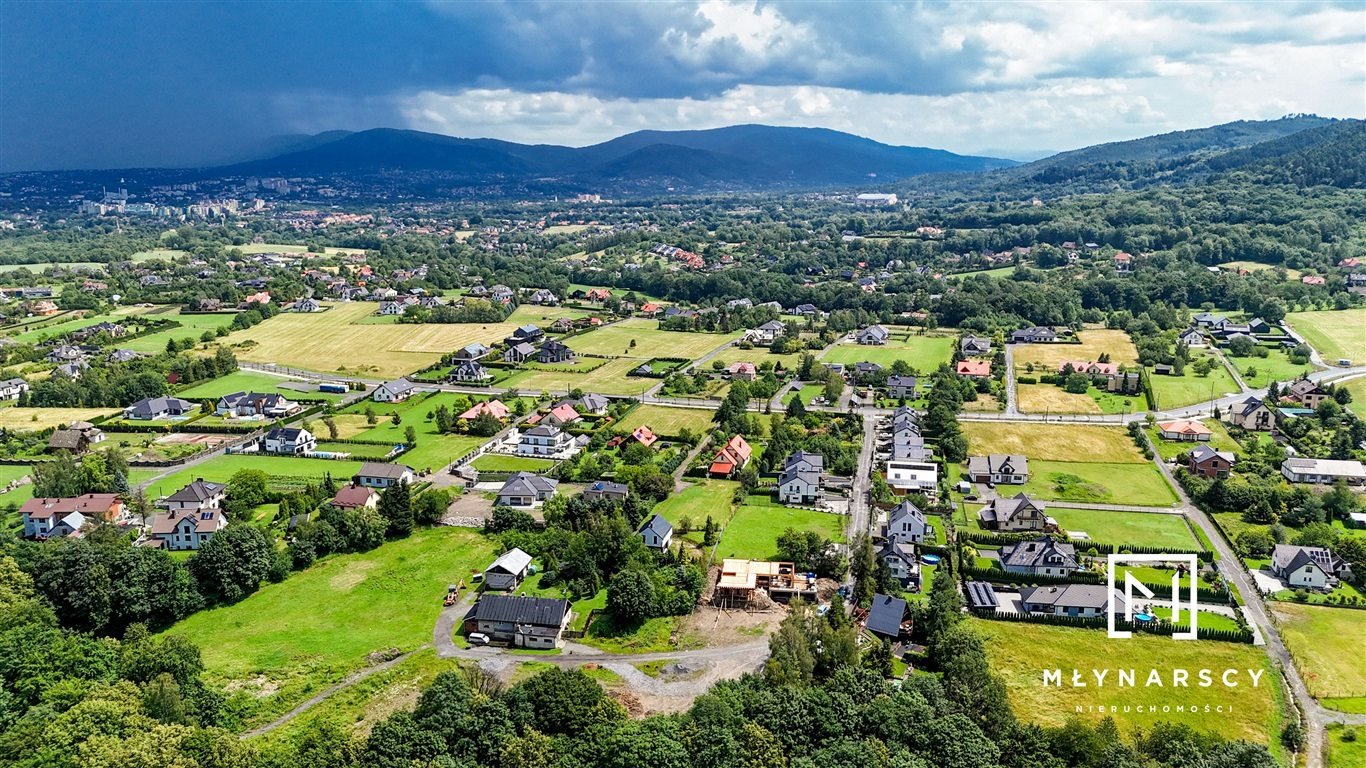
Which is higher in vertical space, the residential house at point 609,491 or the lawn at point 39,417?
the residential house at point 609,491

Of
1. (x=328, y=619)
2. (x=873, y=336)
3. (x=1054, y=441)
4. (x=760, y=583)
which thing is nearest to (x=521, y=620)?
(x=328, y=619)

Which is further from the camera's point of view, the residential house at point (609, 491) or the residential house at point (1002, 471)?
the residential house at point (1002, 471)

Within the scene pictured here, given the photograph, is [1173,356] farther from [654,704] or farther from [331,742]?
[331,742]

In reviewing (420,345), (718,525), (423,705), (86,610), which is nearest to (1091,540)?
(718,525)

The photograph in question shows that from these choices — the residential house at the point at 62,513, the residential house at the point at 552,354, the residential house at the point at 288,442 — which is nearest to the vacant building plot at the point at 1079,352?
the residential house at the point at 552,354

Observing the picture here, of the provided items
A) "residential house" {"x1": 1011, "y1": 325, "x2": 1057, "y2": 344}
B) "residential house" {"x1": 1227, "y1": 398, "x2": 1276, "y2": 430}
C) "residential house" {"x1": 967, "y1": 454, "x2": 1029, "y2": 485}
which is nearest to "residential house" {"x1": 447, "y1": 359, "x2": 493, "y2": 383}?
"residential house" {"x1": 967, "y1": 454, "x2": 1029, "y2": 485}

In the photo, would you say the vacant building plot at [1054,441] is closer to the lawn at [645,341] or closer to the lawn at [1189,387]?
the lawn at [1189,387]
